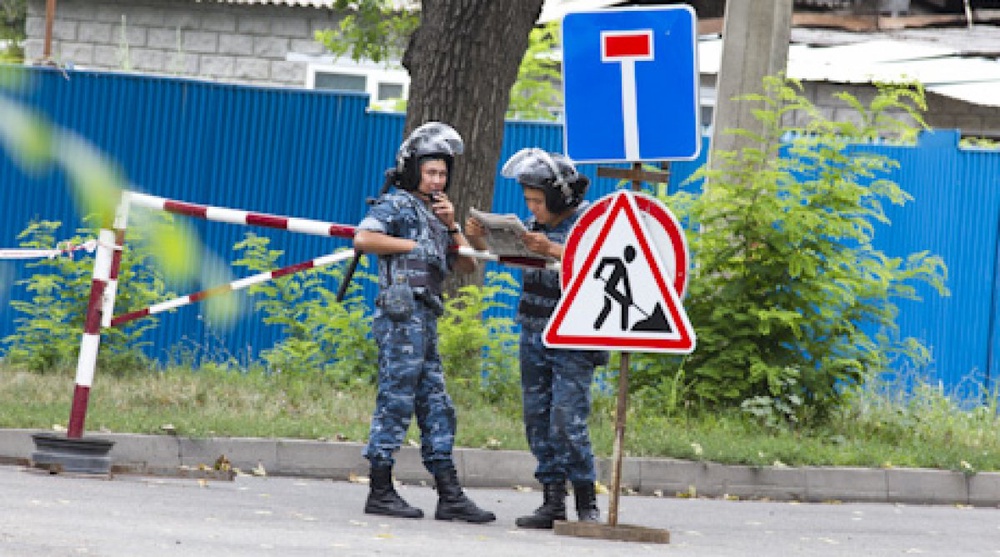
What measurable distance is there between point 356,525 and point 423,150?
157cm

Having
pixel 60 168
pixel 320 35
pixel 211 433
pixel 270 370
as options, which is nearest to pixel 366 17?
pixel 320 35

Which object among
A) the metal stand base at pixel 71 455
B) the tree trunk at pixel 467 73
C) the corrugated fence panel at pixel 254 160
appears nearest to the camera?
the metal stand base at pixel 71 455

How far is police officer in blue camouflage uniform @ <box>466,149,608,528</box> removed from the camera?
7.10 meters

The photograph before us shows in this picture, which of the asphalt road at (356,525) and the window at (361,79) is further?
the window at (361,79)

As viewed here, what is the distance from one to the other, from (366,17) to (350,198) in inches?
74.0

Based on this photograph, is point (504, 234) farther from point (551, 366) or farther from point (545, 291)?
point (551, 366)

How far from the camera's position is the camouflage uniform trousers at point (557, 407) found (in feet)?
23.2

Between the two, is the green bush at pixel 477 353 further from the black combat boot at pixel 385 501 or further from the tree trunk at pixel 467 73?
the black combat boot at pixel 385 501

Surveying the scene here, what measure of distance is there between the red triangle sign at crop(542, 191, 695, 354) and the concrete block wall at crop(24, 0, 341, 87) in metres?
13.6

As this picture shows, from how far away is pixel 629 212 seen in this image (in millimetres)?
6812

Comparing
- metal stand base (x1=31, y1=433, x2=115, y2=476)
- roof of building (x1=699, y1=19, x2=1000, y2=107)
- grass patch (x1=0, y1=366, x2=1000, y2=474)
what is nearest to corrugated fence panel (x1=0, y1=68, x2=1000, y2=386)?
grass patch (x1=0, y1=366, x2=1000, y2=474)

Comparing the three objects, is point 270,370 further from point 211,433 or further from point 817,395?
point 817,395

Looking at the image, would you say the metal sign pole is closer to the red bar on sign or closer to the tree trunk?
the red bar on sign

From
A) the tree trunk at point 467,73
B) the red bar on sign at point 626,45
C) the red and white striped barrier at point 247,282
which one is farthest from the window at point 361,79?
the red bar on sign at point 626,45
